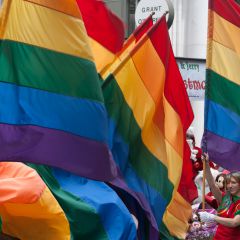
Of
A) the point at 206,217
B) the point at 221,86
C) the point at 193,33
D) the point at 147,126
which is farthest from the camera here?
the point at 193,33

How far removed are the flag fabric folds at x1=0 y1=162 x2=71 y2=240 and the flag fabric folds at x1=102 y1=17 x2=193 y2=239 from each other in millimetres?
1282

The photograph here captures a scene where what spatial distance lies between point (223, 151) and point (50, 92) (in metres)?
2.45

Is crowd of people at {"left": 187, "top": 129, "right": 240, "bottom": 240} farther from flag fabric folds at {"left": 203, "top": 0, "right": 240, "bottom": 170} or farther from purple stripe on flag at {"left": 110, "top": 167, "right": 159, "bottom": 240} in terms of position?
purple stripe on flag at {"left": 110, "top": 167, "right": 159, "bottom": 240}

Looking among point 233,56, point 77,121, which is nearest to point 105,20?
point 233,56

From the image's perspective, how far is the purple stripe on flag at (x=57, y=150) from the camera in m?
3.65

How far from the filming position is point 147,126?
5387 mm

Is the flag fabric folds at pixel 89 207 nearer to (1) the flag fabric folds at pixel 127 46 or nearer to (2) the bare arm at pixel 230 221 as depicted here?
(1) the flag fabric folds at pixel 127 46

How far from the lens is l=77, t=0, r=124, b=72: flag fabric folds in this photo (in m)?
5.77

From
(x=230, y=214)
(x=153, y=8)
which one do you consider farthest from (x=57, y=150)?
(x=153, y=8)

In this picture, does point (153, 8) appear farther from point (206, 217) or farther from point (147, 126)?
point (147, 126)

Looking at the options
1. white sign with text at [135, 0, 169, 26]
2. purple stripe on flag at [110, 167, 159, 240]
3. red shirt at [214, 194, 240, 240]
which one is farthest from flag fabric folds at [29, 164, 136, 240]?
white sign with text at [135, 0, 169, 26]

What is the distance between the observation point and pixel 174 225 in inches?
234

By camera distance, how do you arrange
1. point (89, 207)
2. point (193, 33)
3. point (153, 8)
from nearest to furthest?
point (89, 207) < point (153, 8) < point (193, 33)

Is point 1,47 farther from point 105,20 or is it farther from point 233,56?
point 233,56
